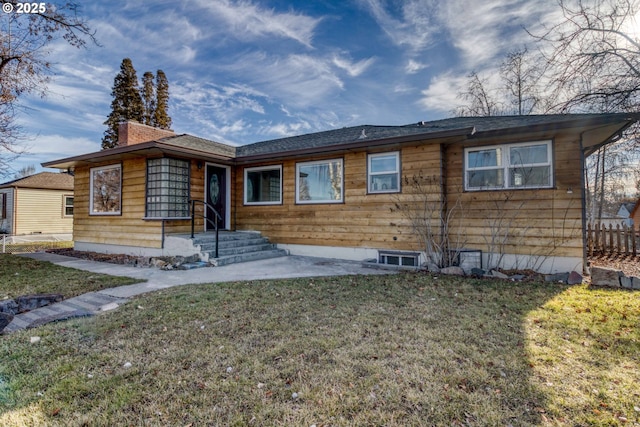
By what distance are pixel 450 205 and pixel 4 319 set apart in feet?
26.7

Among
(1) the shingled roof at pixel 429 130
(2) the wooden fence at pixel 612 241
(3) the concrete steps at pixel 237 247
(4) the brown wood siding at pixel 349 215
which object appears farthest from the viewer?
(2) the wooden fence at pixel 612 241

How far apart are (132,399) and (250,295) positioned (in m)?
2.69

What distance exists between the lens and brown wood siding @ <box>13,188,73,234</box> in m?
18.6

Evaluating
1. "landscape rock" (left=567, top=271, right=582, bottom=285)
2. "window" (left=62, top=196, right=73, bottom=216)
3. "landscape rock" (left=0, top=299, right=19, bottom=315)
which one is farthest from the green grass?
"window" (left=62, top=196, right=73, bottom=216)

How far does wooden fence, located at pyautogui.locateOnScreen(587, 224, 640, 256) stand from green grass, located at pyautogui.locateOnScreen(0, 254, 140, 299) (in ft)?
40.5

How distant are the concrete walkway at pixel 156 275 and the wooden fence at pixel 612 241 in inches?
287

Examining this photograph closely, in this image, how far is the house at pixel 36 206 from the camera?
18.5m

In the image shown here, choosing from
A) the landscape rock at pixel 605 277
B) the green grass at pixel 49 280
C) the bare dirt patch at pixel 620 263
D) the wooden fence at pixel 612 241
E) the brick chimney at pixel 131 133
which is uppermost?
the brick chimney at pixel 131 133

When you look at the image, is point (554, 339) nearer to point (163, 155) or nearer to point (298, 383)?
point (298, 383)

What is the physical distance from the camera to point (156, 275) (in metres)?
6.66

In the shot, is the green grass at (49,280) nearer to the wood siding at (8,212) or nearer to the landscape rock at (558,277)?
the landscape rock at (558,277)

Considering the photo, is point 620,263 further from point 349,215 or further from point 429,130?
point 349,215

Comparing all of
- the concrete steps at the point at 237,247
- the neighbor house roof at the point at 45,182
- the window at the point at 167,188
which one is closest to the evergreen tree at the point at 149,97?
the neighbor house roof at the point at 45,182

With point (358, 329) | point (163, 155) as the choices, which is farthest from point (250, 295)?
point (163, 155)
